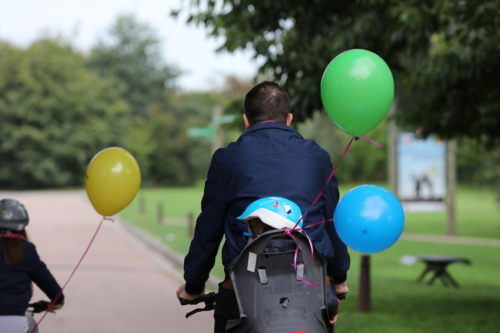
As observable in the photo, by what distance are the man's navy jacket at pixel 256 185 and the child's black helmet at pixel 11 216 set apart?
140 cm

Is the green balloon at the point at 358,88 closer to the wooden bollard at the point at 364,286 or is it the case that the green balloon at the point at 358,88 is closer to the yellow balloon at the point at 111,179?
the yellow balloon at the point at 111,179

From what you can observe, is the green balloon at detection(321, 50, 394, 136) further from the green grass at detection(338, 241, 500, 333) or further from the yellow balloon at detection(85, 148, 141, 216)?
the green grass at detection(338, 241, 500, 333)

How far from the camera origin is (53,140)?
2084 inches

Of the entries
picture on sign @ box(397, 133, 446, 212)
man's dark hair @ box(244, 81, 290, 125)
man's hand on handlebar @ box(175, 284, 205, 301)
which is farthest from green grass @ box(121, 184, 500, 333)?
man's dark hair @ box(244, 81, 290, 125)

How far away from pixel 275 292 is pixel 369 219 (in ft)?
1.87

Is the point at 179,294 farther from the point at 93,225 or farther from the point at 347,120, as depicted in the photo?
the point at 93,225

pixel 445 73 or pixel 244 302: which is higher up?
pixel 445 73

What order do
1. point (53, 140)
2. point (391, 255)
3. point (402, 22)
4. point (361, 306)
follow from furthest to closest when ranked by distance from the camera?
point (53, 140)
point (391, 255)
point (361, 306)
point (402, 22)

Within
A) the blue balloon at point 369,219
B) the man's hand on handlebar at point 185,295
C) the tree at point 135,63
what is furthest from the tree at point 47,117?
the blue balloon at point 369,219

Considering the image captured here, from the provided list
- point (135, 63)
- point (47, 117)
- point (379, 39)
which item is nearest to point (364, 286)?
point (379, 39)

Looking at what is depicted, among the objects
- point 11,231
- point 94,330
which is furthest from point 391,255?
point 11,231

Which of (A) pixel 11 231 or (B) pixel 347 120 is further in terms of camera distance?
(A) pixel 11 231

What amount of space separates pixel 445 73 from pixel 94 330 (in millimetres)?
4600

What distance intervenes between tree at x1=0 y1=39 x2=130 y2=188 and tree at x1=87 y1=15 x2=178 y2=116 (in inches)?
304
